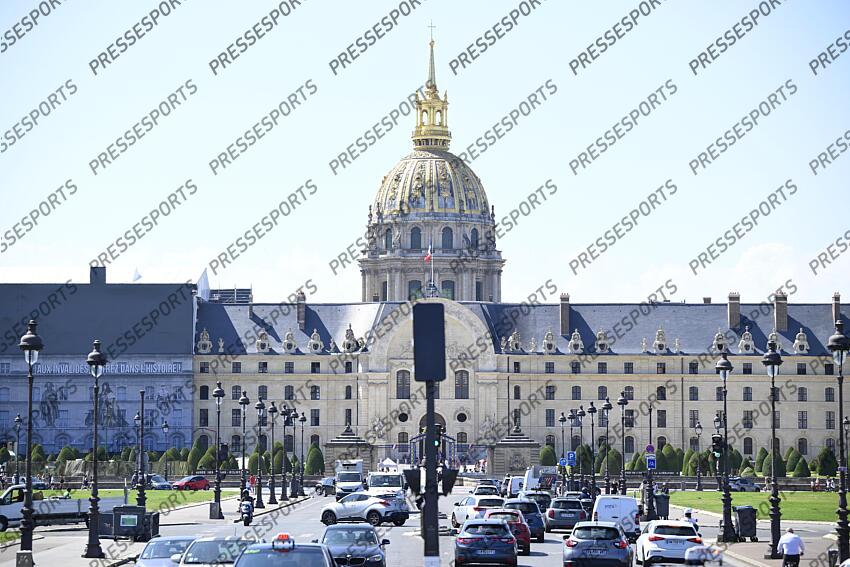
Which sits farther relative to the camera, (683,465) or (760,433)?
(760,433)

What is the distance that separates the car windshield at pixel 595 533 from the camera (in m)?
41.8

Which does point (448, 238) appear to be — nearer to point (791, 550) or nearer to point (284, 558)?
point (791, 550)

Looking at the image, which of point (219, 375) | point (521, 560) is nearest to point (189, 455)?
point (219, 375)

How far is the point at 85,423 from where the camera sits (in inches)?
5531

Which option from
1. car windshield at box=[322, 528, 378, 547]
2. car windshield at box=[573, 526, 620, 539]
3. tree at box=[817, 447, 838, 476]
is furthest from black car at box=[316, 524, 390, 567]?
tree at box=[817, 447, 838, 476]

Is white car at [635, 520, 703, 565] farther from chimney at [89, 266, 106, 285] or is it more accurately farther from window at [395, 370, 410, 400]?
chimney at [89, 266, 106, 285]

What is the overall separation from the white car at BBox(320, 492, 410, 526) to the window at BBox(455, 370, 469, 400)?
76.3 metres

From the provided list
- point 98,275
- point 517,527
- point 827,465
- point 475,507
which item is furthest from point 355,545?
point 98,275

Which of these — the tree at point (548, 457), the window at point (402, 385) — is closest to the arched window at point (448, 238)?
the window at point (402, 385)

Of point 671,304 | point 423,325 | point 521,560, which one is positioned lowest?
point 521,560

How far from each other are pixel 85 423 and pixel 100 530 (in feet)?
281

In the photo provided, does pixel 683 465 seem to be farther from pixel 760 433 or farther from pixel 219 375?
pixel 219 375

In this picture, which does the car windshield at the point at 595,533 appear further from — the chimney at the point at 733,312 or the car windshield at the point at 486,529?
the chimney at the point at 733,312

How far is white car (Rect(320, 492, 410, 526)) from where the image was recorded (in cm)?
6250
